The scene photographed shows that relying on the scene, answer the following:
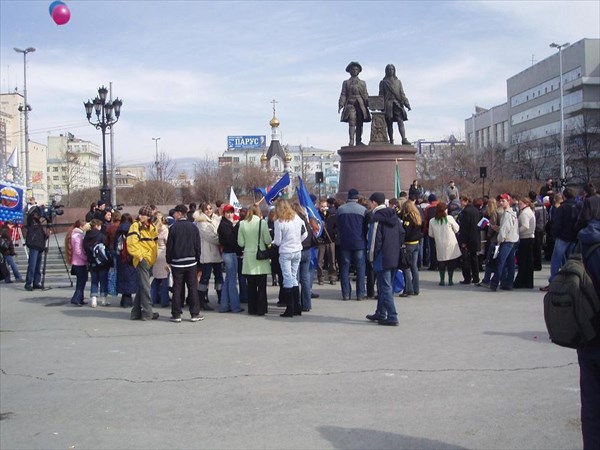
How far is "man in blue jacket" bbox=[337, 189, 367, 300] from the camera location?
1288 cm

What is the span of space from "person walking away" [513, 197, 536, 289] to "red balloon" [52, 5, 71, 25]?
9101mm

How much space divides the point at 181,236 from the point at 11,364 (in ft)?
11.0

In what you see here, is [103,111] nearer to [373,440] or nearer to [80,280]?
[80,280]

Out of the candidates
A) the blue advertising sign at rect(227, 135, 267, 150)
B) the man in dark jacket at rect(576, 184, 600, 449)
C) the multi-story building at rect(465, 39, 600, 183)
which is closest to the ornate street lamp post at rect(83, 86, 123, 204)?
the man in dark jacket at rect(576, 184, 600, 449)

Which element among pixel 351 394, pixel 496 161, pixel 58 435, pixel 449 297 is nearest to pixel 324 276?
pixel 449 297

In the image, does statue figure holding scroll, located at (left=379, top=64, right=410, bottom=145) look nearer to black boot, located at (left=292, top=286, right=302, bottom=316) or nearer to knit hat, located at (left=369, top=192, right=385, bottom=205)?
knit hat, located at (left=369, top=192, right=385, bottom=205)

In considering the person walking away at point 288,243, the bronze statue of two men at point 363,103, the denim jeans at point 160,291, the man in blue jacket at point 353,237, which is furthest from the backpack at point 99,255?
the bronze statue of two men at point 363,103

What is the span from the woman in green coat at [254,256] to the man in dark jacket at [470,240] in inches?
203

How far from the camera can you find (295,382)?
755 centimetres

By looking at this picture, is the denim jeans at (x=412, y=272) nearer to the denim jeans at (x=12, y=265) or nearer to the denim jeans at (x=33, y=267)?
the denim jeans at (x=33, y=267)

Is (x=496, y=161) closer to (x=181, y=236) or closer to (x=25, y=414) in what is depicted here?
(x=181, y=236)

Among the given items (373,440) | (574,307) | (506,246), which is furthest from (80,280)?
(574,307)

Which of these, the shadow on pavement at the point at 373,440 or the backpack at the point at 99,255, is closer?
the shadow on pavement at the point at 373,440

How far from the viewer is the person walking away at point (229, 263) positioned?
40.3 ft
